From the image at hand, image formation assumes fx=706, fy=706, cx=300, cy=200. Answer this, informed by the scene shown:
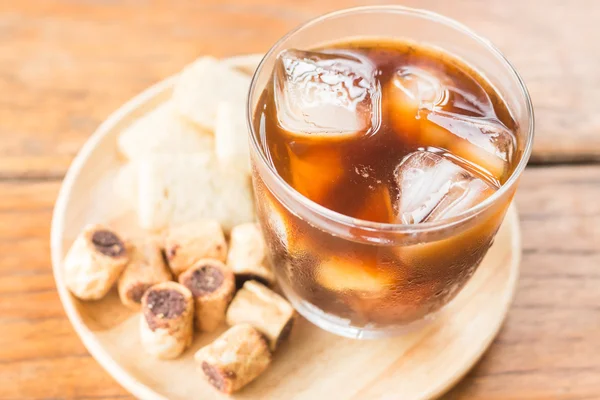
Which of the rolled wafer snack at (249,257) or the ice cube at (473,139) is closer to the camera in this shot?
the ice cube at (473,139)

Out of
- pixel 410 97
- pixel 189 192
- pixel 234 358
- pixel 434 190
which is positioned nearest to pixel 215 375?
pixel 234 358

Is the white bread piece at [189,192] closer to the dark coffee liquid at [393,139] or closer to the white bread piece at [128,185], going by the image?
the white bread piece at [128,185]

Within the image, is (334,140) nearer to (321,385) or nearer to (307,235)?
(307,235)

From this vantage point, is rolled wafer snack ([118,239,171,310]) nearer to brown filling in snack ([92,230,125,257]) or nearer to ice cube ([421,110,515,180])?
brown filling in snack ([92,230,125,257])

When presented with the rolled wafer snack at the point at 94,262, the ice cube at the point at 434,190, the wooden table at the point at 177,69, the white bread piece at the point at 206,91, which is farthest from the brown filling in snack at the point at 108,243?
the ice cube at the point at 434,190

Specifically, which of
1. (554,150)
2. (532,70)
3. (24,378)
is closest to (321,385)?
(24,378)

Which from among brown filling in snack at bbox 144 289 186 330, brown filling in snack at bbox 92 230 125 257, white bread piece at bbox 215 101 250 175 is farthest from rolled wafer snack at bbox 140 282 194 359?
white bread piece at bbox 215 101 250 175
